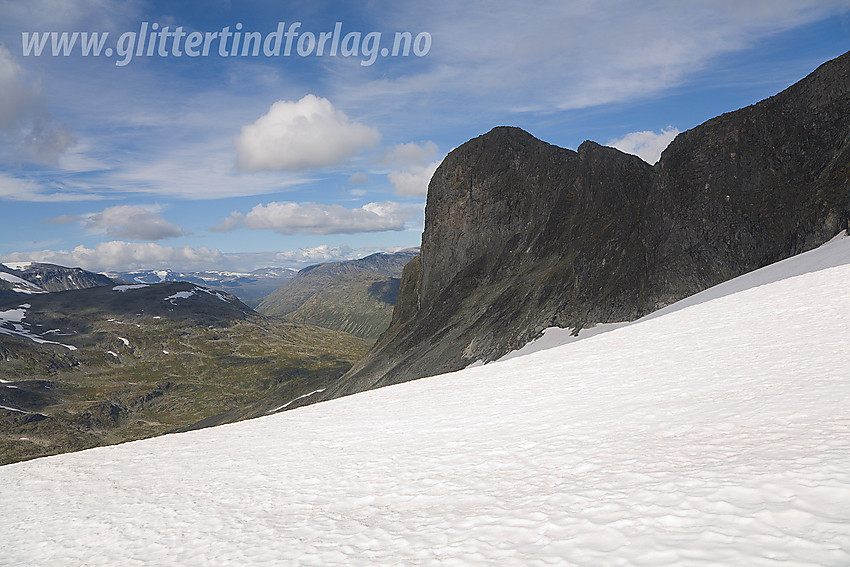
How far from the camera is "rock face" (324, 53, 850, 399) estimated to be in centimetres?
3591

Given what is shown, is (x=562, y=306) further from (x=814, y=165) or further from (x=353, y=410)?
(x=353, y=410)

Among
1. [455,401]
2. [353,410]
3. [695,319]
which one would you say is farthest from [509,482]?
[695,319]

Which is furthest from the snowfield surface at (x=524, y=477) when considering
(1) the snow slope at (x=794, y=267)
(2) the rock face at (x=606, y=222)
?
(2) the rock face at (x=606, y=222)

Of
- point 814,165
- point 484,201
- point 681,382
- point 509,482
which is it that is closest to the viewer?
point 509,482

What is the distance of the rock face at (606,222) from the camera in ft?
118

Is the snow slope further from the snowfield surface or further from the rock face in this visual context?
the snowfield surface

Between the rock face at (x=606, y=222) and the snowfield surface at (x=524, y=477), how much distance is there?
24255 mm

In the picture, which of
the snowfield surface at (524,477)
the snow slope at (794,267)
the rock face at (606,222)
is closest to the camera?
the snowfield surface at (524,477)

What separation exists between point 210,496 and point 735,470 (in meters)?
9.24

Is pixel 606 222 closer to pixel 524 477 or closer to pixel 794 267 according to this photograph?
pixel 794 267

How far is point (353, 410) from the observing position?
1645 cm

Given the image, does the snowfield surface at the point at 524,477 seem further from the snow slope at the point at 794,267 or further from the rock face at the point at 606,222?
the rock face at the point at 606,222

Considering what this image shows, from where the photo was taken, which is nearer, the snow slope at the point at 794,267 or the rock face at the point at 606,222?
the snow slope at the point at 794,267

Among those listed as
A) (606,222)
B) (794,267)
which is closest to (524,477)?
(794,267)
